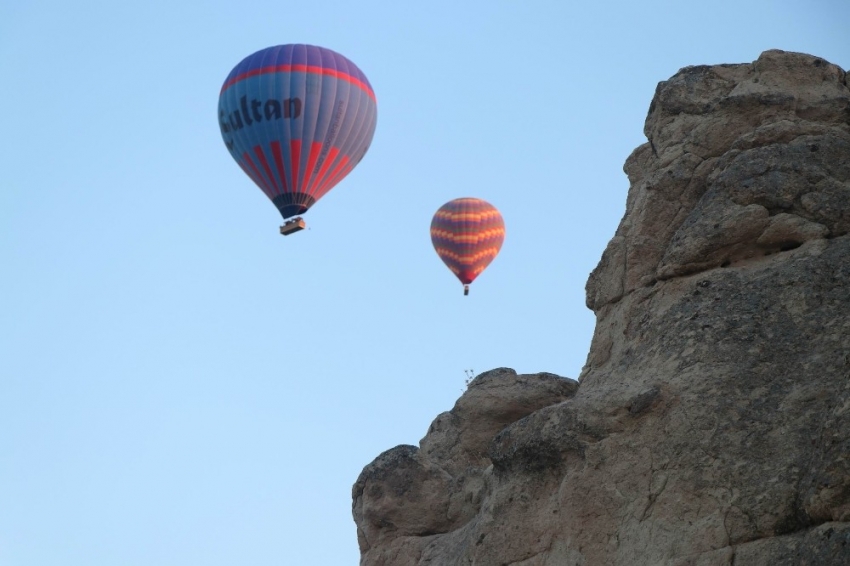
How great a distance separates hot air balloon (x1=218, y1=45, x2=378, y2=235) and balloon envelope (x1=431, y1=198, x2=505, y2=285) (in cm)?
1139

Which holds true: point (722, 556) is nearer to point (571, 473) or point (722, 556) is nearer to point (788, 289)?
point (571, 473)

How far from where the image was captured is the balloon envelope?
5550 centimetres

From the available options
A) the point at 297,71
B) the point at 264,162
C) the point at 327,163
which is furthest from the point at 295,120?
the point at 264,162

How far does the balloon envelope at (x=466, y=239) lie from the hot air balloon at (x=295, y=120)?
448 inches

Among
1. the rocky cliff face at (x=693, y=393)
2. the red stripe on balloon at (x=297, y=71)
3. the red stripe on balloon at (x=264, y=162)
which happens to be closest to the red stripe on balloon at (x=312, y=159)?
the red stripe on balloon at (x=264, y=162)

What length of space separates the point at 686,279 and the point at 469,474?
10.4 ft

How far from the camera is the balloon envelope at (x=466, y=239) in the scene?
2185 inches

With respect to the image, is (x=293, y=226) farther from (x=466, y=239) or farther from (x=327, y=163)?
(x=466, y=239)

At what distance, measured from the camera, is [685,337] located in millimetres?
11578

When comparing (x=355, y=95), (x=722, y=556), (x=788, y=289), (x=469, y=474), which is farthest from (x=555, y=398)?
(x=355, y=95)

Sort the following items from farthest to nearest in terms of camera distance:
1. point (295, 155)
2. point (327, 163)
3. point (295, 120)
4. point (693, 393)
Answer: point (327, 163) → point (295, 155) → point (295, 120) → point (693, 393)

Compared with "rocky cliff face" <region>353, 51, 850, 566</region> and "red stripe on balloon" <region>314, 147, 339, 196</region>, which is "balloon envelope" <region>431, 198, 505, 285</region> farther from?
"rocky cliff face" <region>353, 51, 850, 566</region>

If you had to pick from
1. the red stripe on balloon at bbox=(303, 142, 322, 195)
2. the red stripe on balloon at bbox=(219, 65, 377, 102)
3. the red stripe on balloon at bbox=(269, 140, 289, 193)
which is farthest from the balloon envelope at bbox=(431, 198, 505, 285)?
the red stripe on balloon at bbox=(269, 140, 289, 193)

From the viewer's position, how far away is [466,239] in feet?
182
